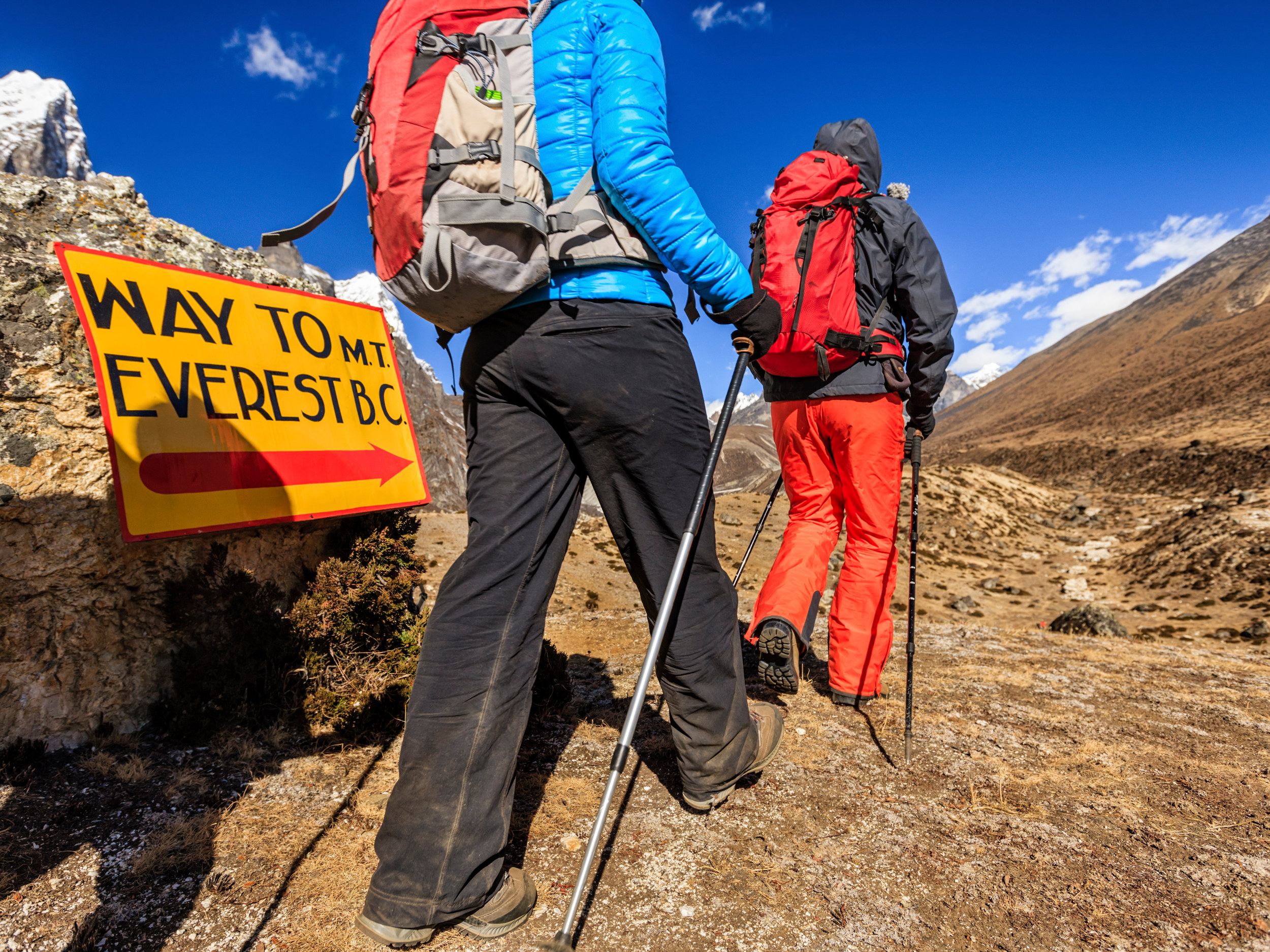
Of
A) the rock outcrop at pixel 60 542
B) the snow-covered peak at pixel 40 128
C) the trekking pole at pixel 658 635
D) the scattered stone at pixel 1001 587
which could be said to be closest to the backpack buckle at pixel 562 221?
the trekking pole at pixel 658 635

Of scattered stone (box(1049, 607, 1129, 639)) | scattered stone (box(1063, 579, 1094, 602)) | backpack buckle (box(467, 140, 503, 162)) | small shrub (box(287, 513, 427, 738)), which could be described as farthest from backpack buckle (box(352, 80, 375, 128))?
scattered stone (box(1063, 579, 1094, 602))

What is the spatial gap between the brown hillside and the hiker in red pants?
16.3 meters

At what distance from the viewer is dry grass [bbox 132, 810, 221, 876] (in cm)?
200

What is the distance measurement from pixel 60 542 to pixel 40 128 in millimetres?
143483

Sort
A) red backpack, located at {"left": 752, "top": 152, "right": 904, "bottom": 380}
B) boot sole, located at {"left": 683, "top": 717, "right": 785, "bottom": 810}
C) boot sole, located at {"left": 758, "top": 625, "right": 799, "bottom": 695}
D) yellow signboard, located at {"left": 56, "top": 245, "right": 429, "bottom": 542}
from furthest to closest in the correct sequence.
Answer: red backpack, located at {"left": 752, "top": 152, "right": 904, "bottom": 380}, boot sole, located at {"left": 758, "top": 625, "right": 799, "bottom": 695}, yellow signboard, located at {"left": 56, "top": 245, "right": 429, "bottom": 542}, boot sole, located at {"left": 683, "top": 717, "right": 785, "bottom": 810}

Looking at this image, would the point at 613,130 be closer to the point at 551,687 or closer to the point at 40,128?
the point at 551,687

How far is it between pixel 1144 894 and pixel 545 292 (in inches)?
105

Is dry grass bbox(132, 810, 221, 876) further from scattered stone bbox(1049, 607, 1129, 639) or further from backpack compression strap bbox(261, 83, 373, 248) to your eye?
scattered stone bbox(1049, 607, 1129, 639)

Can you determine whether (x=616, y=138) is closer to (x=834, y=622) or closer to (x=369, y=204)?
(x=369, y=204)

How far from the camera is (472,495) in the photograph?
2.02m

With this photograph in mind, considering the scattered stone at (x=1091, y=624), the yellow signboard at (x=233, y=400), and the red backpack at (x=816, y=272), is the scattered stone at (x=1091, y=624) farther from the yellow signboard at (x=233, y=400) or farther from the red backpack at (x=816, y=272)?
the yellow signboard at (x=233, y=400)

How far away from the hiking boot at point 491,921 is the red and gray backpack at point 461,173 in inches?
69.4

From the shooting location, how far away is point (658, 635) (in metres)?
1.99

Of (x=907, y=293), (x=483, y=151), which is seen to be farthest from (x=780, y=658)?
(x=483, y=151)
